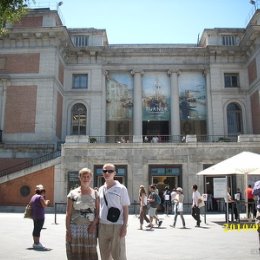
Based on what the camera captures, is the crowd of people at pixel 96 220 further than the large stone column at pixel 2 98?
No

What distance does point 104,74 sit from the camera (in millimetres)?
35031

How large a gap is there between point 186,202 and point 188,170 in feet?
7.22

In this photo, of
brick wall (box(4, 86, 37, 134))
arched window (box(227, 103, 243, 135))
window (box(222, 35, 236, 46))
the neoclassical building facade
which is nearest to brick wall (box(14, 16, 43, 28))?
the neoclassical building facade

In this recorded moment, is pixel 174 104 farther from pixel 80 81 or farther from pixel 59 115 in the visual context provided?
pixel 59 115

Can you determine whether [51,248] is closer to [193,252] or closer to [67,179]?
[193,252]

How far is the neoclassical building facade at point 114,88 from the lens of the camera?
30.2m

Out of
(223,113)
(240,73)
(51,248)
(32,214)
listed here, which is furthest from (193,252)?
(240,73)

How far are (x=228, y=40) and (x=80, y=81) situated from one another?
15432 mm

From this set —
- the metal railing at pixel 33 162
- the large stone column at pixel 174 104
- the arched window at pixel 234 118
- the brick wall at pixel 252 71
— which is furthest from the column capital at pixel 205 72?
the metal railing at pixel 33 162

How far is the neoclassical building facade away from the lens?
99.2ft

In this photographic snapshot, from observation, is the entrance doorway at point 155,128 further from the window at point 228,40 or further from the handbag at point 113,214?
the handbag at point 113,214

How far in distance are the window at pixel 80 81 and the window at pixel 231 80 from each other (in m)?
13.8

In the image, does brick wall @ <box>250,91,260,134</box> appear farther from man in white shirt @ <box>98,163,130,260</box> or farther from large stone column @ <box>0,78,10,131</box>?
man in white shirt @ <box>98,163,130,260</box>

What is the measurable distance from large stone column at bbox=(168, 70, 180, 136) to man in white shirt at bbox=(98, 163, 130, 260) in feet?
91.3
